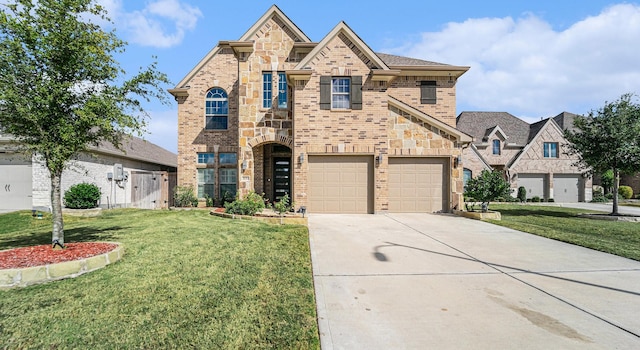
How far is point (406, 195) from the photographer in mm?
14258

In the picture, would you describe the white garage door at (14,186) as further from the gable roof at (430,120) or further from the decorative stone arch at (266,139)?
the gable roof at (430,120)

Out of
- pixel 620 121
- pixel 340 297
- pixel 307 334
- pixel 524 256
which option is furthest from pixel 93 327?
pixel 620 121

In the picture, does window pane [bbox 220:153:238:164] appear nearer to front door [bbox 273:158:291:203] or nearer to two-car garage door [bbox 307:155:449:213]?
front door [bbox 273:158:291:203]

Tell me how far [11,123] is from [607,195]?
38.8 metres

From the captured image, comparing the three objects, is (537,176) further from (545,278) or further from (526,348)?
(526,348)

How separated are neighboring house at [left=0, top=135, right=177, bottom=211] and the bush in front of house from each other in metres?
0.65

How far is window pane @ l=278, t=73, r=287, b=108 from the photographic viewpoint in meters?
15.0

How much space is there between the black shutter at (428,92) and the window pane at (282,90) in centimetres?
765

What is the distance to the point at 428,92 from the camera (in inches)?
675

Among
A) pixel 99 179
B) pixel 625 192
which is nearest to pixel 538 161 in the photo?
pixel 625 192

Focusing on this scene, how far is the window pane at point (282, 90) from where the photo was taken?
14961 mm

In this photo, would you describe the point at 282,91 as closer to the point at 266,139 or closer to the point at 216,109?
the point at 266,139

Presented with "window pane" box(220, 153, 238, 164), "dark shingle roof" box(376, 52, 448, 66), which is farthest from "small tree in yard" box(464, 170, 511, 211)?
"window pane" box(220, 153, 238, 164)

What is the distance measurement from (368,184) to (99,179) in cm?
1435
